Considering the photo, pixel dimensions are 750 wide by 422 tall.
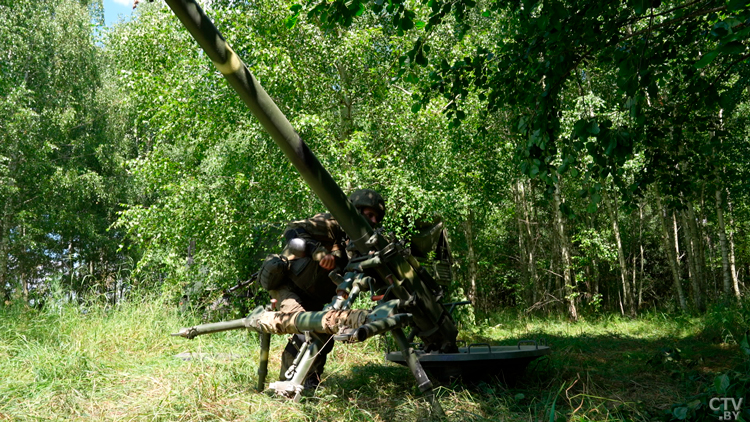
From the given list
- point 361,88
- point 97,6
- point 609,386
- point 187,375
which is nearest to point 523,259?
point 361,88

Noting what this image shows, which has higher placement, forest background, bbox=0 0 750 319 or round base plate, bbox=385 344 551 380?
forest background, bbox=0 0 750 319

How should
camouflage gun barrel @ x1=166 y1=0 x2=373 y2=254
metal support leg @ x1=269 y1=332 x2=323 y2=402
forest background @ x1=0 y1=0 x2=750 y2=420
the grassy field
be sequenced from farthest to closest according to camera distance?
forest background @ x1=0 y1=0 x2=750 y2=420 < metal support leg @ x1=269 y1=332 x2=323 y2=402 < the grassy field < camouflage gun barrel @ x1=166 y1=0 x2=373 y2=254

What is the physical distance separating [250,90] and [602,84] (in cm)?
1411

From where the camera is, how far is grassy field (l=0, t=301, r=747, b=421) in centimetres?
354

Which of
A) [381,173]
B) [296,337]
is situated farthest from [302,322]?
[381,173]

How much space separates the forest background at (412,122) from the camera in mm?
4293

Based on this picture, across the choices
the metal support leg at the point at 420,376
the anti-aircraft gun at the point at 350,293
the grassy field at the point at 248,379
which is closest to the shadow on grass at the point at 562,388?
the grassy field at the point at 248,379

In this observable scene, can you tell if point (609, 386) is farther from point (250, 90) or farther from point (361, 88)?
point (361, 88)

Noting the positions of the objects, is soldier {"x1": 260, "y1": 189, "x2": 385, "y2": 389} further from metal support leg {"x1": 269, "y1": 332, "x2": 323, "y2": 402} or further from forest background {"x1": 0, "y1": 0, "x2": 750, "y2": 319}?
forest background {"x1": 0, "y1": 0, "x2": 750, "y2": 319}

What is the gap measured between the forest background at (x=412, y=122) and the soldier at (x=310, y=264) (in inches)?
48.0

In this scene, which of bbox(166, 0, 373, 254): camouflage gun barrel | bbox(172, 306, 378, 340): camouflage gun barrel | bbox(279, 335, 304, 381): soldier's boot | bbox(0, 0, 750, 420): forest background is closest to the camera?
bbox(166, 0, 373, 254): camouflage gun barrel

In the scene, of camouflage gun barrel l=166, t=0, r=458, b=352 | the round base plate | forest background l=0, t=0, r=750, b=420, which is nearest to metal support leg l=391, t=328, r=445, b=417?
forest background l=0, t=0, r=750, b=420

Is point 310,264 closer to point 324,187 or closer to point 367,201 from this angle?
point 367,201

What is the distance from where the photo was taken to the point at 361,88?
36.7 feet
